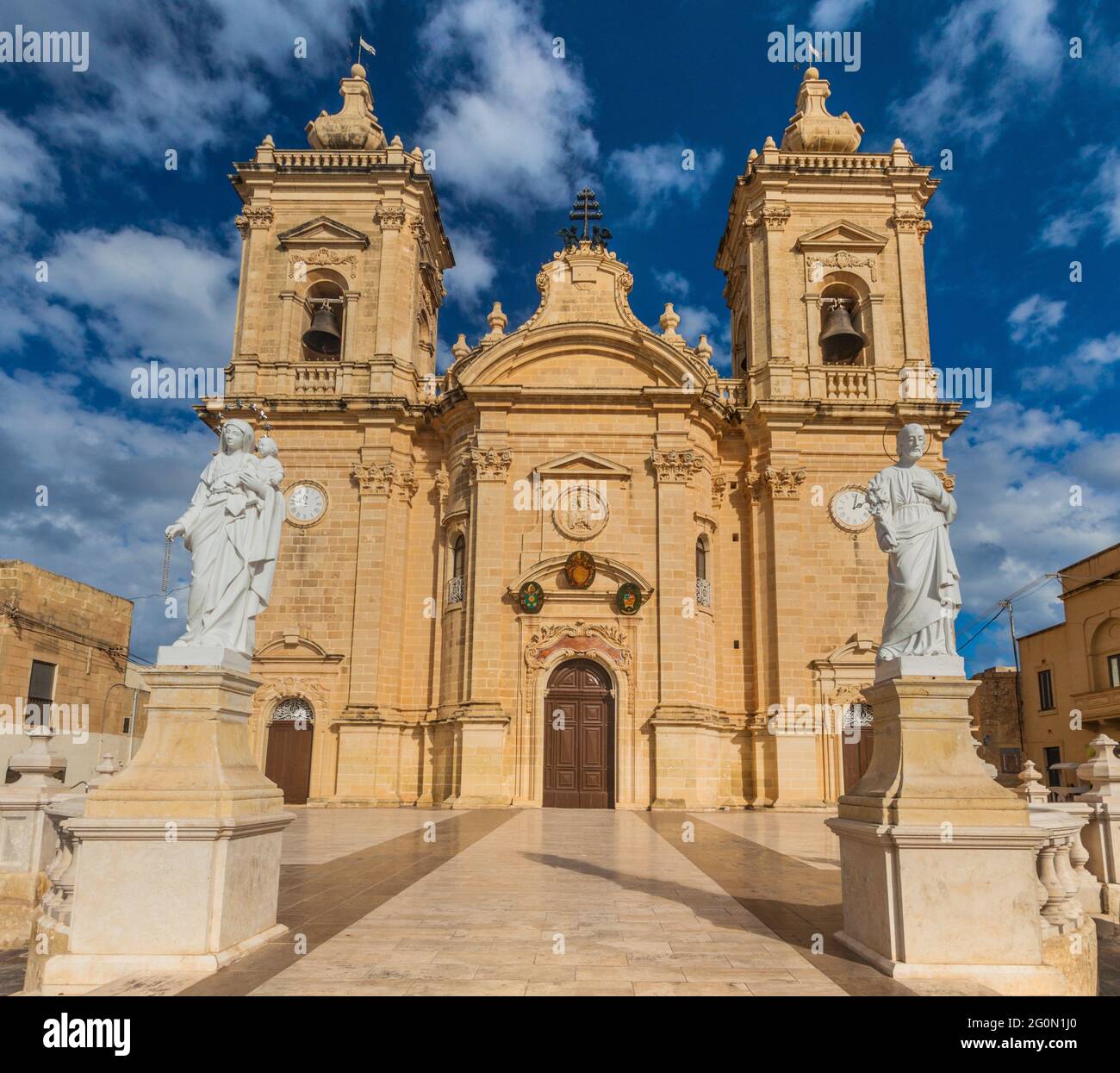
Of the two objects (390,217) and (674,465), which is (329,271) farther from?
(674,465)

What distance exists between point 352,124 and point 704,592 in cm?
1793

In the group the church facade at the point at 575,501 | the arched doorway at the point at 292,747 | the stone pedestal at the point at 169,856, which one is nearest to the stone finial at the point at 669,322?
the church facade at the point at 575,501

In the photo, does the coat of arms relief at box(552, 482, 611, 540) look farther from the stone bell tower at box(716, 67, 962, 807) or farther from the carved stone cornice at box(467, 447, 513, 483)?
the stone bell tower at box(716, 67, 962, 807)

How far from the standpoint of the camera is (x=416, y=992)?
15.9 ft

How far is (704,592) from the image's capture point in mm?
23125

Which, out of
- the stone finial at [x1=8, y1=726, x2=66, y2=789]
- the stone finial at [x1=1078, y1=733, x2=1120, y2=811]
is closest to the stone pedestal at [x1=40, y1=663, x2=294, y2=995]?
the stone finial at [x1=8, y1=726, x2=66, y2=789]

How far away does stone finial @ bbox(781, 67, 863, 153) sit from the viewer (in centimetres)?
2714

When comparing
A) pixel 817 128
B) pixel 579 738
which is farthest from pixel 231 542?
pixel 817 128

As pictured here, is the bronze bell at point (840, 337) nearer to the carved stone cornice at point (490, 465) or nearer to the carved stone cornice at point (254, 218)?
the carved stone cornice at point (490, 465)

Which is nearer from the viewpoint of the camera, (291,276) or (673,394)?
(673,394)

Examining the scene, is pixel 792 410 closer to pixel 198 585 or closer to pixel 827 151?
pixel 827 151

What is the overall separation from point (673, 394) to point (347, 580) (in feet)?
31.6

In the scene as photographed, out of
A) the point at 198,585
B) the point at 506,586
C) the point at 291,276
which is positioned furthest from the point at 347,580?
the point at 198,585

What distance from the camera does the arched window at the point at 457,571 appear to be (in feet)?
75.3
